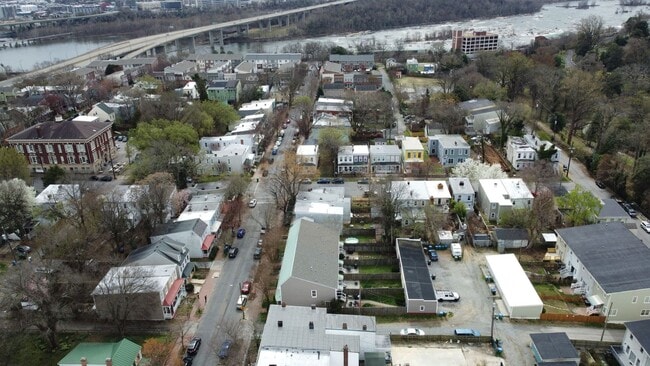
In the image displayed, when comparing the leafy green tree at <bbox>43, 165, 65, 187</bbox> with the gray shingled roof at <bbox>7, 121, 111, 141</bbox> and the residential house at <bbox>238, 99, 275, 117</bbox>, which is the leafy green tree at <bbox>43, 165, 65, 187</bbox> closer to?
the gray shingled roof at <bbox>7, 121, 111, 141</bbox>

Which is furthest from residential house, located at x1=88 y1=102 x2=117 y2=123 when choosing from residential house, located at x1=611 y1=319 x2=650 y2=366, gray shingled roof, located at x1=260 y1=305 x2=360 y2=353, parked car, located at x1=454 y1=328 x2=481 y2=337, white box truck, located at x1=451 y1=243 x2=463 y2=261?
residential house, located at x1=611 y1=319 x2=650 y2=366

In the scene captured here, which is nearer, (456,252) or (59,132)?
(456,252)

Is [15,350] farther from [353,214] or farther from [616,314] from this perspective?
[616,314]

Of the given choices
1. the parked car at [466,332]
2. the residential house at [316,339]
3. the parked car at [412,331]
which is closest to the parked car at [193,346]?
the residential house at [316,339]

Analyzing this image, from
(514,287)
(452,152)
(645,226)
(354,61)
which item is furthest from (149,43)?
(645,226)

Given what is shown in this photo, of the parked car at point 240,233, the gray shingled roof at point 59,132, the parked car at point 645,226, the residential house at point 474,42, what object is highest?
the residential house at point 474,42

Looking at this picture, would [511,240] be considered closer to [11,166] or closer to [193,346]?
[193,346]

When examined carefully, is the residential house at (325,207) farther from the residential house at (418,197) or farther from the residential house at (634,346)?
the residential house at (634,346)
